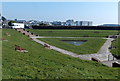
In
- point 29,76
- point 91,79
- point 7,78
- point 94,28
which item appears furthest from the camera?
point 94,28

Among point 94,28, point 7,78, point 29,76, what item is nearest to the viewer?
point 7,78

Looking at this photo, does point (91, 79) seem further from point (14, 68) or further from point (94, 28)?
point (94, 28)

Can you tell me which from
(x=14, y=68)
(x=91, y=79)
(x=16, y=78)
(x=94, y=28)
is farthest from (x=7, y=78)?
(x=94, y=28)

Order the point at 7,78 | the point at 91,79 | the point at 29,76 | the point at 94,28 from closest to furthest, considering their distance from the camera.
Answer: the point at 7,78, the point at 29,76, the point at 91,79, the point at 94,28

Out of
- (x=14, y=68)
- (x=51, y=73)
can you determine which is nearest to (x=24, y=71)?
(x=14, y=68)

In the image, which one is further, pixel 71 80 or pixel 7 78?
pixel 71 80

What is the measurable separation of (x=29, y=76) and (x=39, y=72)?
94 cm

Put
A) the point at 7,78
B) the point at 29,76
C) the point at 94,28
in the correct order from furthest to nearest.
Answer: the point at 94,28 < the point at 29,76 < the point at 7,78

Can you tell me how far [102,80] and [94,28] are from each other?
258 feet

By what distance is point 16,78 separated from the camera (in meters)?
7.66

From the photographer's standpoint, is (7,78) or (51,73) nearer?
(7,78)

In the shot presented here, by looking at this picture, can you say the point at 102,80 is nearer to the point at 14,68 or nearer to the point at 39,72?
the point at 39,72

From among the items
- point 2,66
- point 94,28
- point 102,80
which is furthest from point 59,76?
point 94,28

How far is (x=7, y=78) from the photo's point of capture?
24.7ft
